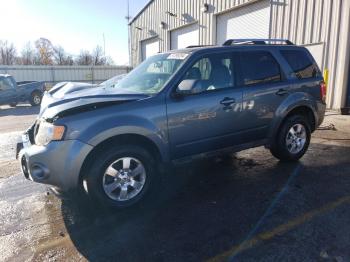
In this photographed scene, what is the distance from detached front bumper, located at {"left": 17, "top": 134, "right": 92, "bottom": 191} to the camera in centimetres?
349

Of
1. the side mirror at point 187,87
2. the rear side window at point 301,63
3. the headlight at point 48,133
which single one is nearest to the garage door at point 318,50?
the rear side window at point 301,63

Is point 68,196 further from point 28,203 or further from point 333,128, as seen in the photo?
point 333,128

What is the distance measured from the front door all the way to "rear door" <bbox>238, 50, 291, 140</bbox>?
174 mm

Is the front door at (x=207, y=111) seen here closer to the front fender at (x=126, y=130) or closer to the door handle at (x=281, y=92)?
the front fender at (x=126, y=130)

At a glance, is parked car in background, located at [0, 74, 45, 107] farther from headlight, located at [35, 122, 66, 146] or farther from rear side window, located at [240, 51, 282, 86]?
rear side window, located at [240, 51, 282, 86]

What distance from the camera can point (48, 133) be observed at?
3.56 m

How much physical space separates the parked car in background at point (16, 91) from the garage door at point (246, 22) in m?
9.59

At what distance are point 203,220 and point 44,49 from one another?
72.2 metres

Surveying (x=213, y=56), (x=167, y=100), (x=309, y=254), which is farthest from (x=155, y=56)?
(x=309, y=254)

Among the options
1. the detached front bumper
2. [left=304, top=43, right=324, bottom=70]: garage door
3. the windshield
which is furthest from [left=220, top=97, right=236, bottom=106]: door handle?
[left=304, top=43, right=324, bottom=70]: garage door

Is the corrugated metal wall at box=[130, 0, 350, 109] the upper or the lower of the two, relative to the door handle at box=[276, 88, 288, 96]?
upper

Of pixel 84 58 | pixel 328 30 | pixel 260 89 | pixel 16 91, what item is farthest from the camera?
pixel 84 58

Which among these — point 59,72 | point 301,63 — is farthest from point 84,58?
point 301,63

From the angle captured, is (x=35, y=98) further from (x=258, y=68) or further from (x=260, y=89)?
(x=260, y=89)
